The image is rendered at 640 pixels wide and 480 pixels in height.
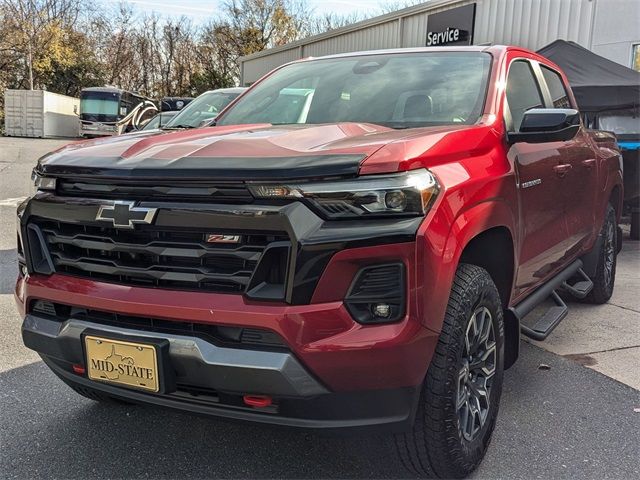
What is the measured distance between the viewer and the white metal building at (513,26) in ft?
33.7

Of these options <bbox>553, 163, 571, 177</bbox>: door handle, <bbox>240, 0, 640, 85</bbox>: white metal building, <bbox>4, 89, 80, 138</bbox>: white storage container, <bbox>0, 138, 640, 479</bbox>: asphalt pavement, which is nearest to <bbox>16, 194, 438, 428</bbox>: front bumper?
<bbox>0, 138, 640, 479</bbox>: asphalt pavement

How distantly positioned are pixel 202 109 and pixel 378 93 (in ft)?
17.8

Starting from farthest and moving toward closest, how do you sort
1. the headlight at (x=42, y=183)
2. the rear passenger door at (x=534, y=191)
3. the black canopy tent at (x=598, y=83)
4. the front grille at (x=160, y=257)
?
the black canopy tent at (x=598, y=83) < the rear passenger door at (x=534, y=191) < the headlight at (x=42, y=183) < the front grille at (x=160, y=257)

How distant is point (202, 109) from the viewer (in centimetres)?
816

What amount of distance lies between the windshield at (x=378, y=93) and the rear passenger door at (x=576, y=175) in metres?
0.83

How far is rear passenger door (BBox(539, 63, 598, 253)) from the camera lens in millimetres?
3625

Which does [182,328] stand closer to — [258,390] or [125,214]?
[258,390]

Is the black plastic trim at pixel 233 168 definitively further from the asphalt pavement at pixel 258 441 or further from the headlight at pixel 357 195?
the asphalt pavement at pixel 258 441

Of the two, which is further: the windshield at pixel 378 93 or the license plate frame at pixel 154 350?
the windshield at pixel 378 93

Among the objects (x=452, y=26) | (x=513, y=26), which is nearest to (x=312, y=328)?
(x=513, y=26)

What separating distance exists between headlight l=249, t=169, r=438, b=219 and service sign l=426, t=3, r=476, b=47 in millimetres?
11895

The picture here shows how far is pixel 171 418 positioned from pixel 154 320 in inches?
42.2

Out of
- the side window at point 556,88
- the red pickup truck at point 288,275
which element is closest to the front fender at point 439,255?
the red pickup truck at point 288,275

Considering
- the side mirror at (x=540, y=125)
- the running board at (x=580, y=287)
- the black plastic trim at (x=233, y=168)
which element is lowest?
the running board at (x=580, y=287)
